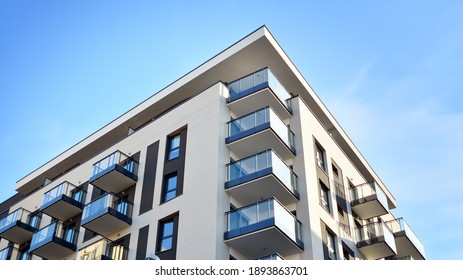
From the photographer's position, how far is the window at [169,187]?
25.7m

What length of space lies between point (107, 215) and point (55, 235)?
4.09 m

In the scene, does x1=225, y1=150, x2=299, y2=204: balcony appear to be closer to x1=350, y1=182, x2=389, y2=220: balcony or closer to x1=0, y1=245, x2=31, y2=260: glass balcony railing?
x1=350, y1=182, x2=389, y2=220: balcony

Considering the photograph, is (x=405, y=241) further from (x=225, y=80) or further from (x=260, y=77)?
(x=225, y=80)

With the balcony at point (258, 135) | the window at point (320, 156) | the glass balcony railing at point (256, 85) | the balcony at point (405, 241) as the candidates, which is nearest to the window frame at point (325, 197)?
the window at point (320, 156)

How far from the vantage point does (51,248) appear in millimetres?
28906

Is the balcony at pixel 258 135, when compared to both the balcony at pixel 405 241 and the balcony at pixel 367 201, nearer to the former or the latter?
the balcony at pixel 367 201

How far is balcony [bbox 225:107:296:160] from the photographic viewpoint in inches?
982

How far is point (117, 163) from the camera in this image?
28297 mm

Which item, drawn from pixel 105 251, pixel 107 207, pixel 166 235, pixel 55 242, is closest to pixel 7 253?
pixel 55 242

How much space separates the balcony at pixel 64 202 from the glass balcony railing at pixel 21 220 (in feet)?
9.10

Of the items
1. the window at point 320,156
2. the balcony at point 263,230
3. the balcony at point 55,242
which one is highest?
the window at point 320,156

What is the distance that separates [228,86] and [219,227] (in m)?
7.92

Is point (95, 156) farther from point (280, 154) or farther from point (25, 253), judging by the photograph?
point (280, 154)
